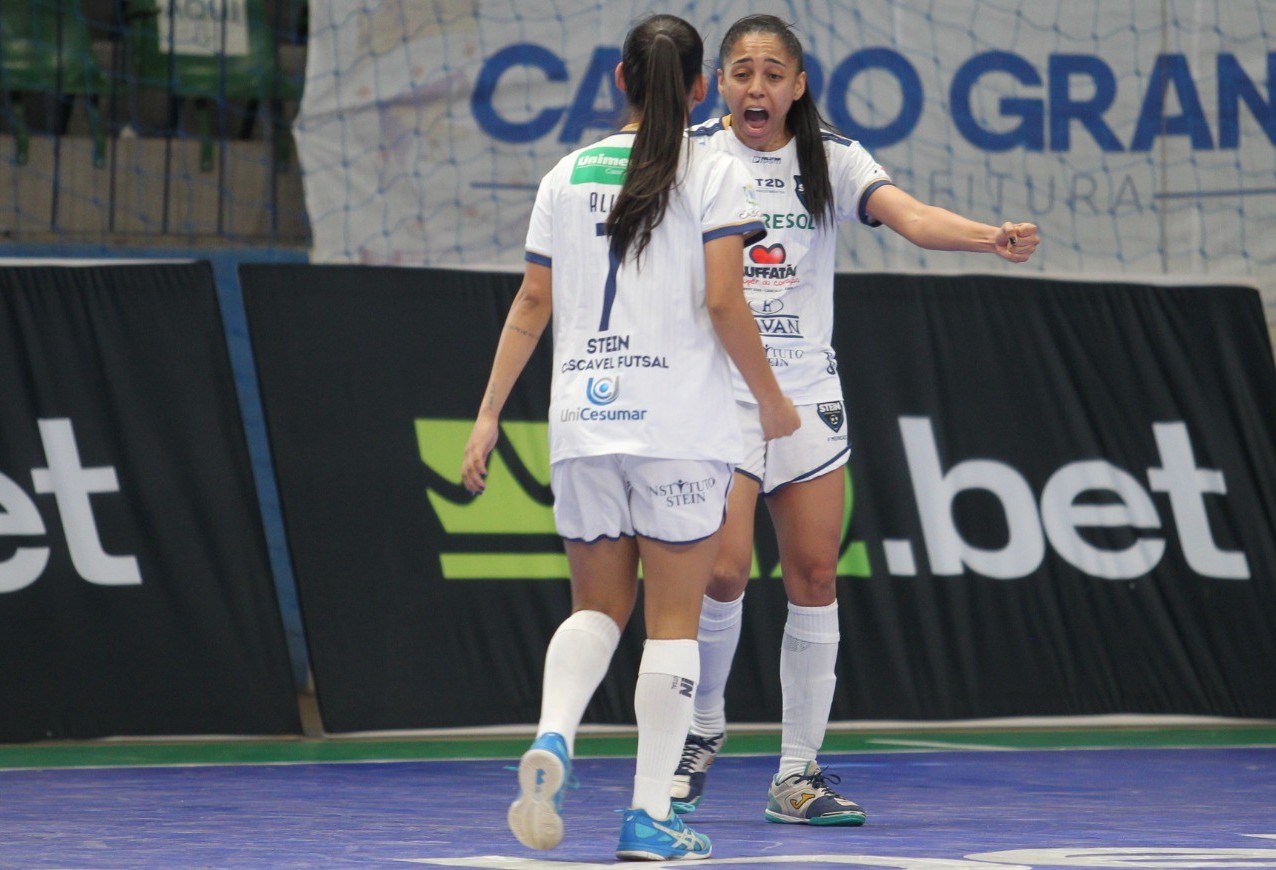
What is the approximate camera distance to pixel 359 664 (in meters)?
7.05

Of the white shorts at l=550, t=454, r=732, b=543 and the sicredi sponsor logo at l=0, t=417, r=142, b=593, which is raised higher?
the white shorts at l=550, t=454, r=732, b=543

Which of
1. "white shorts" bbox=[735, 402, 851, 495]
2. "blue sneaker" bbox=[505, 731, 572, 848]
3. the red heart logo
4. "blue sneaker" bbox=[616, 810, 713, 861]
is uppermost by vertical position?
the red heart logo

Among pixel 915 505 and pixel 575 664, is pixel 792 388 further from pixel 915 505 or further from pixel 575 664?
pixel 915 505

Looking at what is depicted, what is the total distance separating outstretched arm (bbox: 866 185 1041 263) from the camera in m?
4.43

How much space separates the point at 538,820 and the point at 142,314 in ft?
13.5

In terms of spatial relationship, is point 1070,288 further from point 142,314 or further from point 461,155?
point 142,314

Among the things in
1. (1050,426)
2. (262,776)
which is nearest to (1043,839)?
(262,776)

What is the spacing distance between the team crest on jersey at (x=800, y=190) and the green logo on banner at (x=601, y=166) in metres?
1.11

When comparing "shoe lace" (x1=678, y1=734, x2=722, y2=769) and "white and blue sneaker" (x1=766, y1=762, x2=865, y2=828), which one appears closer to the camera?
"white and blue sneaker" (x1=766, y1=762, x2=865, y2=828)

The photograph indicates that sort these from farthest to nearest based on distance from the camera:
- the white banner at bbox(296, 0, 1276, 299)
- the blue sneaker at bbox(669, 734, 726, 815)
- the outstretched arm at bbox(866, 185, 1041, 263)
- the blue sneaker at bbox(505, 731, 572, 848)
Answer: the white banner at bbox(296, 0, 1276, 299) → the blue sneaker at bbox(669, 734, 726, 815) → the outstretched arm at bbox(866, 185, 1041, 263) → the blue sneaker at bbox(505, 731, 572, 848)

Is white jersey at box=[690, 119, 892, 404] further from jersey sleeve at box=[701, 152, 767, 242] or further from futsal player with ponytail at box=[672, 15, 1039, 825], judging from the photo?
jersey sleeve at box=[701, 152, 767, 242]

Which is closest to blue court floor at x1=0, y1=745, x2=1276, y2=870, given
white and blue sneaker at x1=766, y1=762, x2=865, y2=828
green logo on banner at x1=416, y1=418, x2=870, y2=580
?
white and blue sneaker at x1=766, y1=762, x2=865, y2=828

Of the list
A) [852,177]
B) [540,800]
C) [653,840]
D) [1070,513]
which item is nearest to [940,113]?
[1070,513]

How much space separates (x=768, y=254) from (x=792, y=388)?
1.20ft
